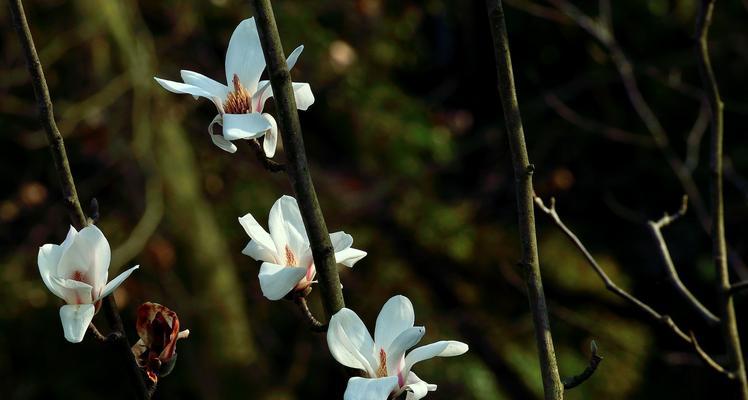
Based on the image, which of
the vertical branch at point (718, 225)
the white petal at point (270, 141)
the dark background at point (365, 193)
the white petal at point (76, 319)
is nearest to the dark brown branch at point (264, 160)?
the white petal at point (270, 141)

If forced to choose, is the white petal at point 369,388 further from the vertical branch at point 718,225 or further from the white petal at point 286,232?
the vertical branch at point 718,225

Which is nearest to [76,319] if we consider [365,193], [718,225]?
[718,225]

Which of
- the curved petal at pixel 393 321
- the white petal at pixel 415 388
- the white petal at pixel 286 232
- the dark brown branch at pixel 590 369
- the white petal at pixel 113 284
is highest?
the white petal at pixel 286 232

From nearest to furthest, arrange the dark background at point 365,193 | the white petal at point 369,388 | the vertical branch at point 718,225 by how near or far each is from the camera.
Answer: the white petal at point 369,388 < the vertical branch at point 718,225 < the dark background at point 365,193

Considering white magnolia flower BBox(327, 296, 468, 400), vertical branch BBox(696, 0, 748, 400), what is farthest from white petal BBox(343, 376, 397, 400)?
vertical branch BBox(696, 0, 748, 400)

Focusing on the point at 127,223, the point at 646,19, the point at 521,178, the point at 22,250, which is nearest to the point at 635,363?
the point at 646,19

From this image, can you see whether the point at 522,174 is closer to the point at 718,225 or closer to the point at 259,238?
the point at 259,238

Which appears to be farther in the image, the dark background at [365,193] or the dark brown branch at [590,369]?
the dark background at [365,193]
